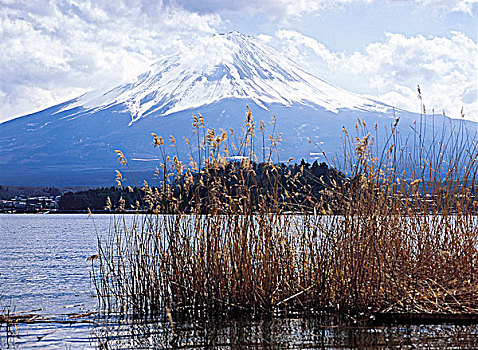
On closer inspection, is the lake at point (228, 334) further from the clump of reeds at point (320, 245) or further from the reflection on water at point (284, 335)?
the clump of reeds at point (320, 245)

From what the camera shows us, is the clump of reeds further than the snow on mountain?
No

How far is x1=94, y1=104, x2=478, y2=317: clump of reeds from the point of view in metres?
5.96

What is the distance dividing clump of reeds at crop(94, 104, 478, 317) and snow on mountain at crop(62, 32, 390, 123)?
497 feet

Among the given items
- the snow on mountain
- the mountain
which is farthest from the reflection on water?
the snow on mountain

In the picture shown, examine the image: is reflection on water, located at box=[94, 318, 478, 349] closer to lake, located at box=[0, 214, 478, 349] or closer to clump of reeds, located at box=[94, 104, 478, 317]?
lake, located at box=[0, 214, 478, 349]

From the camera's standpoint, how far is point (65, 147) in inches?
6137

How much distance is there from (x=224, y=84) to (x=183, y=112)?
23.2 m

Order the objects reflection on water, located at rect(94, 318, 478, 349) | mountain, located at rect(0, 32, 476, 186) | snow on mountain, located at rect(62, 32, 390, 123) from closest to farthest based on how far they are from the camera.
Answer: reflection on water, located at rect(94, 318, 478, 349) → mountain, located at rect(0, 32, 476, 186) → snow on mountain, located at rect(62, 32, 390, 123)

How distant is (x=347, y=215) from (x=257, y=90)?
159 metres

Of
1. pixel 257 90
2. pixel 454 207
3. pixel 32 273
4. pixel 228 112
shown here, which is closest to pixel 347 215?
pixel 454 207

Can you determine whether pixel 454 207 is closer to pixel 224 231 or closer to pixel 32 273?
pixel 224 231

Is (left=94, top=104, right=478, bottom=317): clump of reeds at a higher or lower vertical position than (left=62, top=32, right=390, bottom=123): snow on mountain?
lower

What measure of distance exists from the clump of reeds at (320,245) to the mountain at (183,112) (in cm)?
12405

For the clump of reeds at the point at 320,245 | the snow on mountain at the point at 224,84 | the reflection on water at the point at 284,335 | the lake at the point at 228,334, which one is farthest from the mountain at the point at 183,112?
the reflection on water at the point at 284,335
